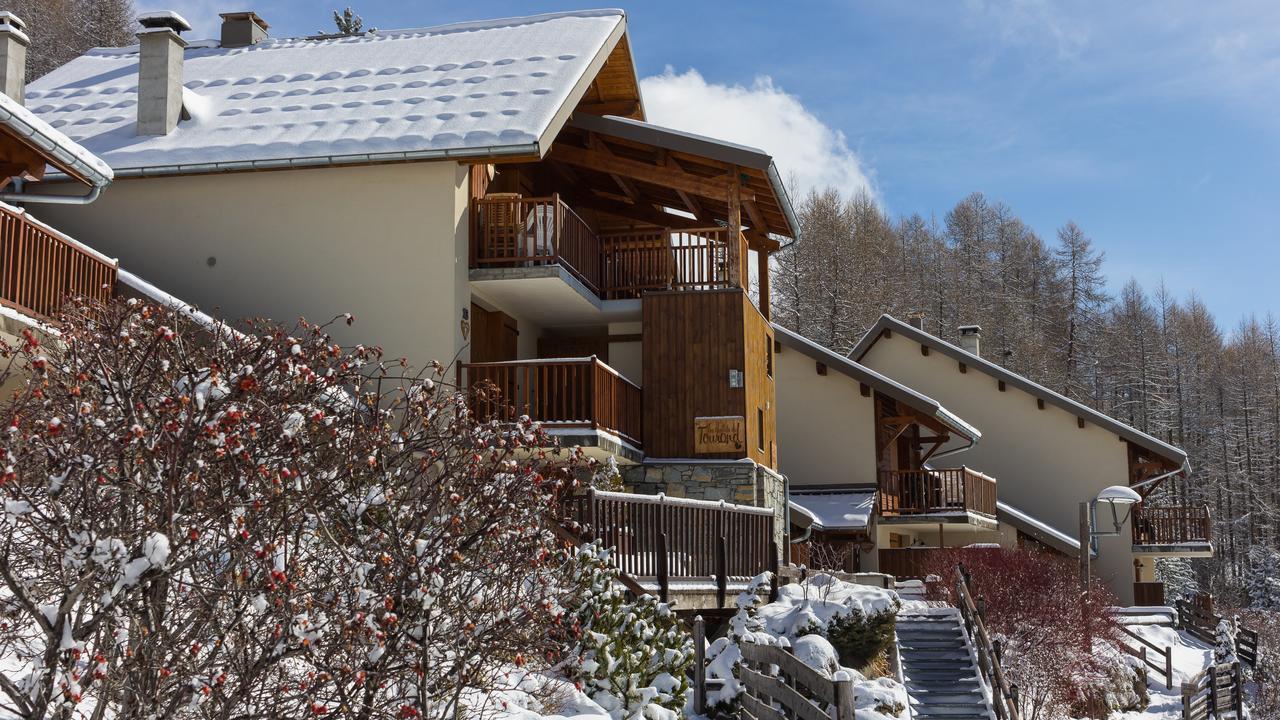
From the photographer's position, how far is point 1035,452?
117 feet

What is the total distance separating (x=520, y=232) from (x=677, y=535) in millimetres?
5586

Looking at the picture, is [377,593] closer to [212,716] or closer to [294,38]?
[212,716]

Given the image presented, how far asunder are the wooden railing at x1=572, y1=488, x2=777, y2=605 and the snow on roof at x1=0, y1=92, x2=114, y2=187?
5519 mm

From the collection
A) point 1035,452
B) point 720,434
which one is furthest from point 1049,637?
point 1035,452

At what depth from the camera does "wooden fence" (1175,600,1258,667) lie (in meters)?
31.1

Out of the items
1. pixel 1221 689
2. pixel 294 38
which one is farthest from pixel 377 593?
pixel 1221 689

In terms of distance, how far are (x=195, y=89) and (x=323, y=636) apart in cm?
1691

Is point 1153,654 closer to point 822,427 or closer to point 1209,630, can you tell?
point 1209,630

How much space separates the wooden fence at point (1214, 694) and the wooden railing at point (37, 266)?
Result: 1959 cm

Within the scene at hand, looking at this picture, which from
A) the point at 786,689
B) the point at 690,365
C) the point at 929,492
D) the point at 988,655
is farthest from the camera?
the point at 929,492

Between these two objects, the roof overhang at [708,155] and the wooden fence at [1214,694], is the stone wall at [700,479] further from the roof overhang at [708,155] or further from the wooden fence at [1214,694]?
the wooden fence at [1214,694]

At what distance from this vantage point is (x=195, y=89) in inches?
835

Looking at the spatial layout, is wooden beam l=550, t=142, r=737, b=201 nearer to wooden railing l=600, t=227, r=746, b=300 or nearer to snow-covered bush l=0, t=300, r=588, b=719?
wooden railing l=600, t=227, r=746, b=300

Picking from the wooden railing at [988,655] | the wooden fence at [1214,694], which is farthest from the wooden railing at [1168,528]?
the wooden railing at [988,655]
